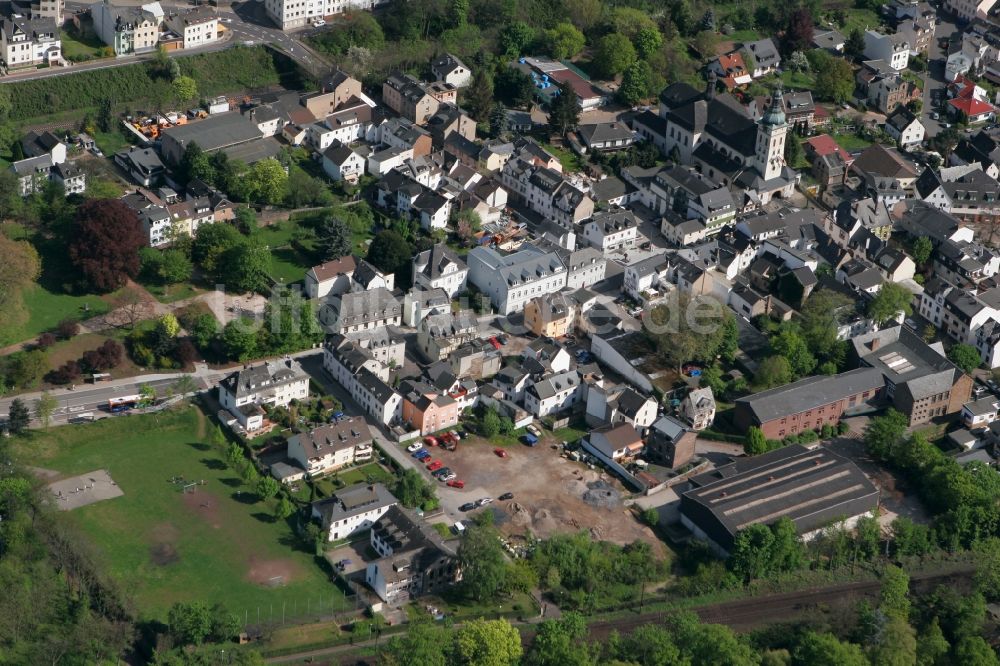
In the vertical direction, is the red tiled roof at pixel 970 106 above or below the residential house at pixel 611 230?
above

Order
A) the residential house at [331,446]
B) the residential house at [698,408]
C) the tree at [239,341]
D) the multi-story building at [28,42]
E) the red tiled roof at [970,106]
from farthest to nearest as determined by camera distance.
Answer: the red tiled roof at [970,106] → the multi-story building at [28,42] → the tree at [239,341] → the residential house at [698,408] → the residential house at [331,446]

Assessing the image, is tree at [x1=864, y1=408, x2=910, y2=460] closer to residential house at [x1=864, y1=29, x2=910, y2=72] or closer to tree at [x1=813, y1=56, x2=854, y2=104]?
tree at [x1=813, y1=56, x2=854, y2=104]

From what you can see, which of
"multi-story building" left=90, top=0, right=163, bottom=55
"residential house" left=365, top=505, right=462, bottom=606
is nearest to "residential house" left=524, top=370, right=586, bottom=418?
"residential house" left=365, top=505, right=462, bottom=606

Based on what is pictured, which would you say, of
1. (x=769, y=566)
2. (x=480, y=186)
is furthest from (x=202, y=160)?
(x=769, y=566)

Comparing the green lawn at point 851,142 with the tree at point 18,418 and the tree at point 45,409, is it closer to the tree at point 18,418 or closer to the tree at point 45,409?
the tree at point 45,409

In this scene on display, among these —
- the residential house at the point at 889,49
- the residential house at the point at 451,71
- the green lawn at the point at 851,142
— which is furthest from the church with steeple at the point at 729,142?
the residential house at the point at 889,49

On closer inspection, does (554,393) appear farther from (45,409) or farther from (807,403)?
(45,409)

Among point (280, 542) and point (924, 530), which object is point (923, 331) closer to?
point (924, 530)
